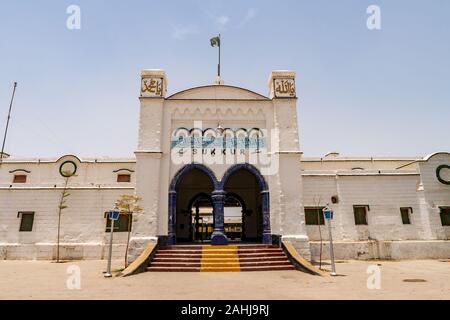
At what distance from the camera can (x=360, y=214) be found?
17.4 metres

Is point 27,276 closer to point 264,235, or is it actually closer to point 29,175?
point 264,235

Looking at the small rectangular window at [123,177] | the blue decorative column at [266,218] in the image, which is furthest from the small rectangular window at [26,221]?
the blue decorative column at [266,218]

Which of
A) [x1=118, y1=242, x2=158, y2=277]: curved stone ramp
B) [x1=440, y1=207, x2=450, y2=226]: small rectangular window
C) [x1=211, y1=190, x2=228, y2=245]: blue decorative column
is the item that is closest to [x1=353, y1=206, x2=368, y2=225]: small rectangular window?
[x1=440, y1=207, x2=450, y2=226]: small rectangular window

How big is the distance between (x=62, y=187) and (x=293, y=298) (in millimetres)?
15967

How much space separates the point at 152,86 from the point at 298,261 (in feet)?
40.2

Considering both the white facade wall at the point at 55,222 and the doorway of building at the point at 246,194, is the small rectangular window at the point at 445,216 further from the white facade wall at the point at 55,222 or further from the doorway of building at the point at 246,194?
the white facade wall at the point at 55,222

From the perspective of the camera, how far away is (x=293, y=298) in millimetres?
7688

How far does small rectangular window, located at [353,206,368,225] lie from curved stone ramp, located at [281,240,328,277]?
18.8 ft

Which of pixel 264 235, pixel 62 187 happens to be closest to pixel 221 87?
pixel 264 235

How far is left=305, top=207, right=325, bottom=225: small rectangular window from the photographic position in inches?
678

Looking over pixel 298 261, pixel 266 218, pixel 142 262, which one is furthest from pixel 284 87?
pixel 142 262

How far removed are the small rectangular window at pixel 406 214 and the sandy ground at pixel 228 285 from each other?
500 centimetres

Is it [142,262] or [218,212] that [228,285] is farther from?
[218,212]

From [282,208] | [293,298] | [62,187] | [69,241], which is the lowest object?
[293,298]
